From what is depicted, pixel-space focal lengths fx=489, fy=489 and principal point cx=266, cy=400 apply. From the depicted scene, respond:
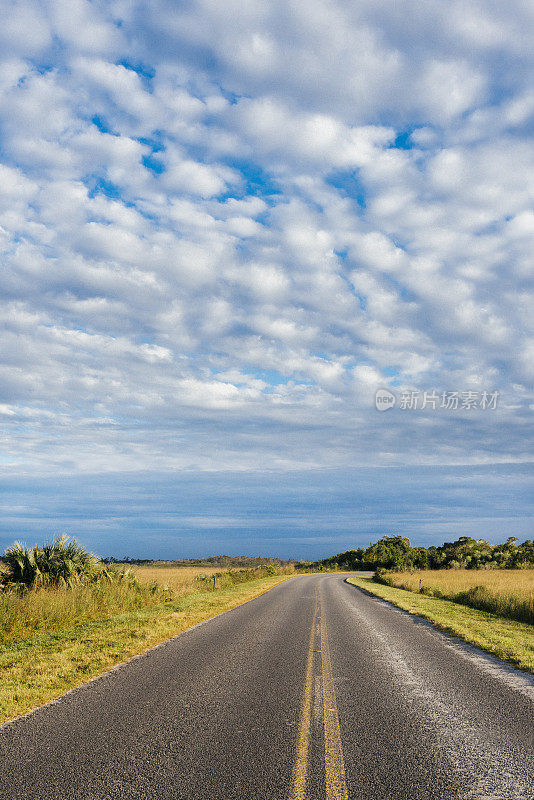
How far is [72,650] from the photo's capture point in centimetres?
1034

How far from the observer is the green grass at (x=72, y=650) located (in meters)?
7.46

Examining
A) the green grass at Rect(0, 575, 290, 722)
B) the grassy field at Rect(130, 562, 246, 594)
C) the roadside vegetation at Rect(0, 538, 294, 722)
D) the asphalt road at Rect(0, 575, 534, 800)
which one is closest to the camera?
the asphalt road at Rect(0, 575, 534, 800)

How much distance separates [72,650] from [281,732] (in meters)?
6.13

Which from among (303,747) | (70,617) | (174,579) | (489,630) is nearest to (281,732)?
(303,747)

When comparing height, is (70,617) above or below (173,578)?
above

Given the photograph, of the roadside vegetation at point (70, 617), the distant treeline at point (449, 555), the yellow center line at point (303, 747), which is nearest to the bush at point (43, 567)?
the roadside vegetation at point (70, 617)

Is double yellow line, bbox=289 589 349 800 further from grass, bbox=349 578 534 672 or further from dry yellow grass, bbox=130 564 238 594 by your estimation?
dry yellow grass, bbox=130 564 238 594

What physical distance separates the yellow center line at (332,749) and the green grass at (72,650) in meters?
4.10

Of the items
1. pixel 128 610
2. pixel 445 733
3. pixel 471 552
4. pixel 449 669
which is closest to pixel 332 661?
pixel 449 669

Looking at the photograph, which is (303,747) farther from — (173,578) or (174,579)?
(173,578)

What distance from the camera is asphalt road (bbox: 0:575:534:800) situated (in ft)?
15.4

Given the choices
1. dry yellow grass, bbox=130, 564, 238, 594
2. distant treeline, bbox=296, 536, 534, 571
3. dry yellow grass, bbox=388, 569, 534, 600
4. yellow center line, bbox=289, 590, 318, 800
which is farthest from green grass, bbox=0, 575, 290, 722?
distant treeline, bbox=296, 536, 534, 571

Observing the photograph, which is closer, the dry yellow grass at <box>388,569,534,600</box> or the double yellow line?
the double yellow line

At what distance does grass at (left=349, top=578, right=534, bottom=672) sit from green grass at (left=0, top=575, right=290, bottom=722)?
8.12 m
